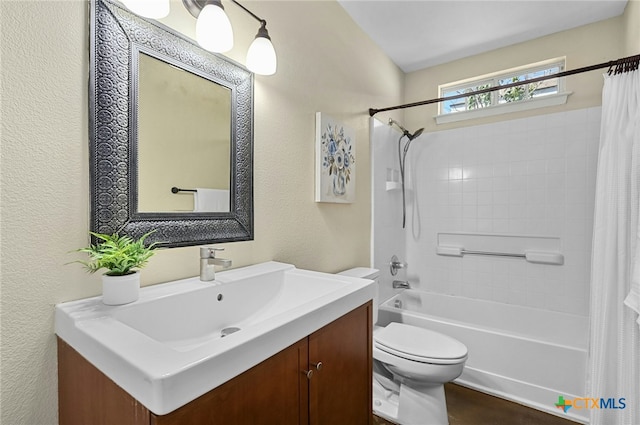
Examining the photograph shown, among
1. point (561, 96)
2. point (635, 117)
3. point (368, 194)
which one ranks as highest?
point (561, 96)

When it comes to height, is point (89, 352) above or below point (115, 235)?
below

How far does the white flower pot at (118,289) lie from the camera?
2.63ft

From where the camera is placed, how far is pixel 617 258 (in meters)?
1.54

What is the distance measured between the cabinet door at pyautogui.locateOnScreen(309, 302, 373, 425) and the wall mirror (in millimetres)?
587

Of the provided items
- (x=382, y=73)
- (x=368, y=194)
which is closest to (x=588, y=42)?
(x=382, y=73)

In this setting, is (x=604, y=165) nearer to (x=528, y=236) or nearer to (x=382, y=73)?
(x=528, y=236)

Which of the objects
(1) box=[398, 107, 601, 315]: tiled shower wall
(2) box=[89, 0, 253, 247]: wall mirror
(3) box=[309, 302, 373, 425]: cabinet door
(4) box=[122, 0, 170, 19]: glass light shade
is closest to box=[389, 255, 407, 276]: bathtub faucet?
(1) box=[398, 107, 601, 315]: tiled shower wall

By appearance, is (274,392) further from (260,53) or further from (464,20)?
(464,20)

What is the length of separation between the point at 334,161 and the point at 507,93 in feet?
6.22

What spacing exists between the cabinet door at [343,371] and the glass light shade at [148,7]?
3.54ft

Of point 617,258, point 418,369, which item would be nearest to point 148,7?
point 418,369

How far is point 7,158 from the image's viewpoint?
729mm

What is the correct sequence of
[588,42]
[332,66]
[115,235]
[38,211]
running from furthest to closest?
[588,42] → [332,66] → [115,235] → [38,211]

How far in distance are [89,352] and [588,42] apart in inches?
134
